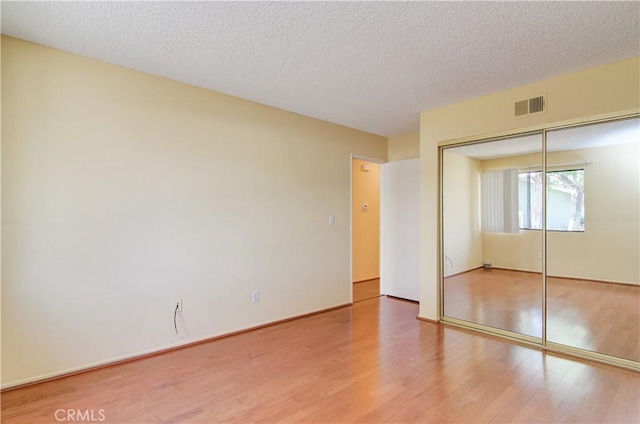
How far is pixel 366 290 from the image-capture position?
5414 millimetres

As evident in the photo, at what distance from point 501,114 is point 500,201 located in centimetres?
95

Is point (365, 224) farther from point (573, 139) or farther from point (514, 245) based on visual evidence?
point (573, 139)

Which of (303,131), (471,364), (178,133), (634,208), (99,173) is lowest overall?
(471,364)

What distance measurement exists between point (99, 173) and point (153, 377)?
1.70m

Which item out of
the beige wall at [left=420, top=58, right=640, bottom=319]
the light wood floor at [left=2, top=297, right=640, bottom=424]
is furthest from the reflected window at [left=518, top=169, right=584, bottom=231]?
the light wood floor at [left=2, top=297, right=640, bottom=424]

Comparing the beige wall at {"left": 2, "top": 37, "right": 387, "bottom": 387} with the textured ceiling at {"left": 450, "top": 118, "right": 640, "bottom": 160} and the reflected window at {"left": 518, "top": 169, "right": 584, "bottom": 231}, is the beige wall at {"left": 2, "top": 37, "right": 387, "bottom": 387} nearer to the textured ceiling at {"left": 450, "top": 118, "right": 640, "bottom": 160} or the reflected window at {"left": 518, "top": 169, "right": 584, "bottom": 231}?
the textured ceiling at {"left": 450, "top": 118, "right": 640, "bottom": 160}

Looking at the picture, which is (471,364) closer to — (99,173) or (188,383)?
(188,383)

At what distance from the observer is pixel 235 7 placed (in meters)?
1.96

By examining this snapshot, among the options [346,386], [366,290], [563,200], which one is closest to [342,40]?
[346,386]

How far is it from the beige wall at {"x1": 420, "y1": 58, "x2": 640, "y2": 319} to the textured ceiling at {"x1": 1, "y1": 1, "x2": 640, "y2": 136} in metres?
0.14

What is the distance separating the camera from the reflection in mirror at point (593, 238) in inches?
115

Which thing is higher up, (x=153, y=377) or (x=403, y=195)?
(x=403, y=195)

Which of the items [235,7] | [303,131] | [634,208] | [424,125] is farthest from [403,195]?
[235,7]

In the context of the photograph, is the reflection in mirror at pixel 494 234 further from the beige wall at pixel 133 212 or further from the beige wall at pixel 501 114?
the beige wall at pixel 133 212
